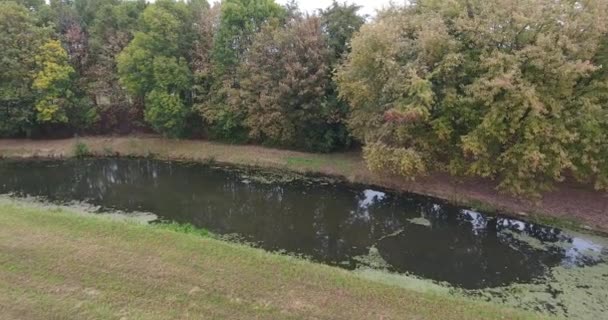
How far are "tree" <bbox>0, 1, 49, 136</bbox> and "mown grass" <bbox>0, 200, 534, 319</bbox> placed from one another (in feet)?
59.1

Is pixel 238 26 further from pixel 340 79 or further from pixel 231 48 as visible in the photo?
pixel 340 79

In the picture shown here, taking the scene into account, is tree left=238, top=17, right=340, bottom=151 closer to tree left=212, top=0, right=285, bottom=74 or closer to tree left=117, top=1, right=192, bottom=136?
tree left=212, top=0, right=285, bottom=74

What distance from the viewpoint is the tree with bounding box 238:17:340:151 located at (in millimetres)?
24578

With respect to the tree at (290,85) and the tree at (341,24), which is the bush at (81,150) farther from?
the tree at (341,24)

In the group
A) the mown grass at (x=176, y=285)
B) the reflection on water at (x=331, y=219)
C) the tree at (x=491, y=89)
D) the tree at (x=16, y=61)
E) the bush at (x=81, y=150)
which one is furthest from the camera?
the bush at (x=81, y=150)

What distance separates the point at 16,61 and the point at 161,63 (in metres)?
9.25

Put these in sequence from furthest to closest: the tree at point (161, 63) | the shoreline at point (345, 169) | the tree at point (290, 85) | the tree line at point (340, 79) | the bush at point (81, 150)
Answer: the bush at point (81, 150) < the tree at point (161, 63) < the tree at point (290, 85) < the shoreline at point (345, 169) < the tree line at point (340, 79)

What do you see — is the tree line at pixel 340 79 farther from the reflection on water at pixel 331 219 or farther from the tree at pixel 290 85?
the reflection on water at pixel 331 219

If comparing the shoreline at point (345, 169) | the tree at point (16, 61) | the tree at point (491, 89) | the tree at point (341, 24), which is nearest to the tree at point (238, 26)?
the tree at point (341, 24)

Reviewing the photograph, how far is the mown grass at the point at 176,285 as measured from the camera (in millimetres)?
10359

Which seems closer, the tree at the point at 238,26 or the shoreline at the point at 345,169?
the shoreline at the point at 345,169

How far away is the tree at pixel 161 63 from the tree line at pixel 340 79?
0.29 ft

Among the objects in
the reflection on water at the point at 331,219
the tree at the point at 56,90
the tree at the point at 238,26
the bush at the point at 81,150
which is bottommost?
the reflection on water at the point at 331,219

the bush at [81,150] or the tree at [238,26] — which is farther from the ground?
the tree at [238,26]
